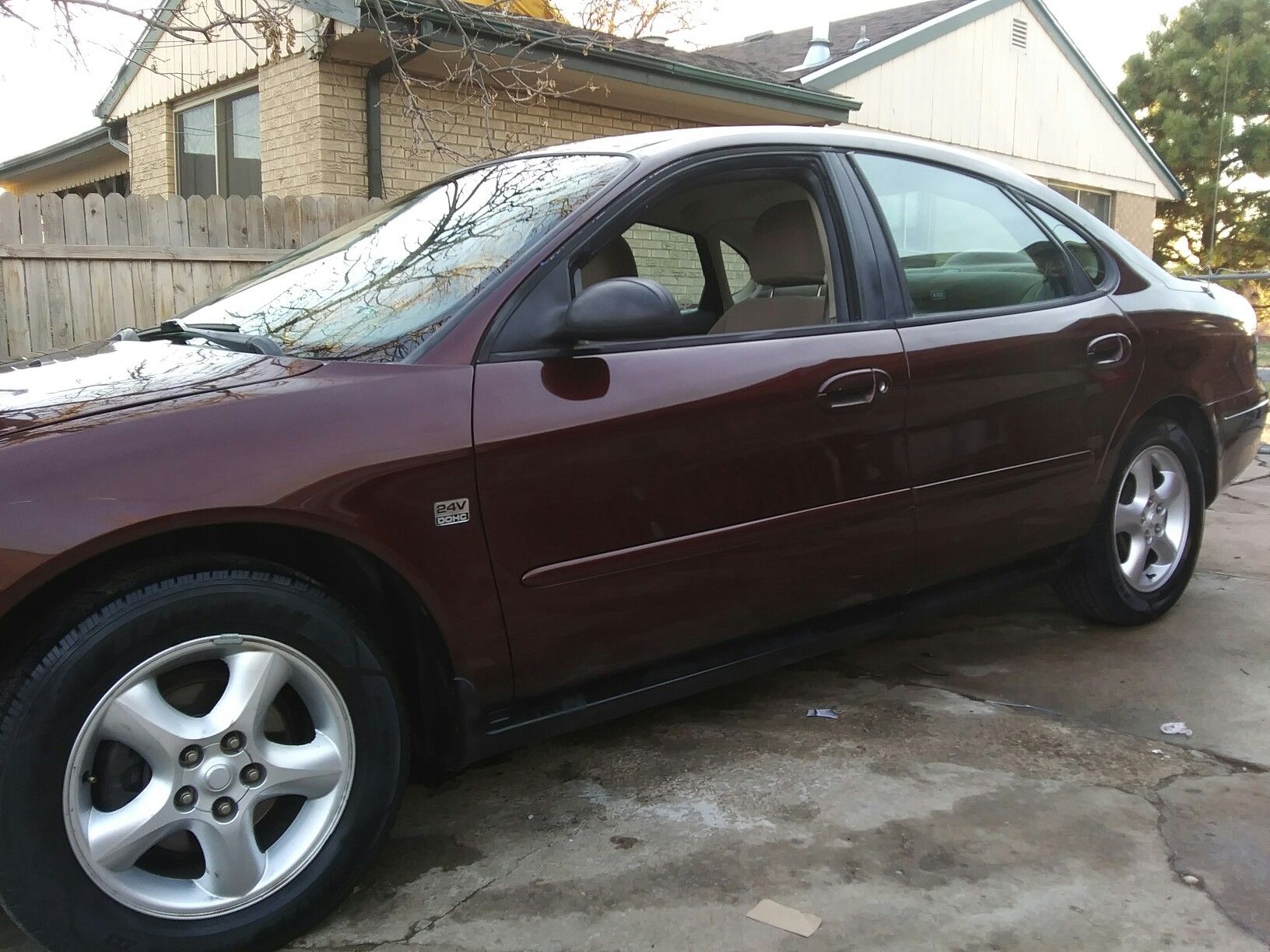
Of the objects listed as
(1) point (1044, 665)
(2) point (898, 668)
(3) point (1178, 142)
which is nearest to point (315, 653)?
(2) point (898, 668)

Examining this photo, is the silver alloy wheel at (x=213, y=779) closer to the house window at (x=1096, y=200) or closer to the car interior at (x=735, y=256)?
the car interior at (x=735, y=256)

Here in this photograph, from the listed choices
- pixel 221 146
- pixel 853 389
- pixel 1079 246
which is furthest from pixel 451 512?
pixel 221 146

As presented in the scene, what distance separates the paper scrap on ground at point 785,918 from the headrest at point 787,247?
5.54ft

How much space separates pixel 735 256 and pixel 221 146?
8.44 m

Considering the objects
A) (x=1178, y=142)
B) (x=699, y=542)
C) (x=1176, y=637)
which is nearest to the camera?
(x=699, y=542)

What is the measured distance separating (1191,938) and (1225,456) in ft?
8.08

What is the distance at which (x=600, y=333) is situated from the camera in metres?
2.37

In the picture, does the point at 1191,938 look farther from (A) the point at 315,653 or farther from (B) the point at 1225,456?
(B) the point at 1225,456

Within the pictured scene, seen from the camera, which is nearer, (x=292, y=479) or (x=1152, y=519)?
(x=292, y=479)

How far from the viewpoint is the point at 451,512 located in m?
2.22

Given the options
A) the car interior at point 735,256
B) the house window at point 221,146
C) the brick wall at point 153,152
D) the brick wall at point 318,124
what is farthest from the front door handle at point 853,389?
the brick wall at point 153,152

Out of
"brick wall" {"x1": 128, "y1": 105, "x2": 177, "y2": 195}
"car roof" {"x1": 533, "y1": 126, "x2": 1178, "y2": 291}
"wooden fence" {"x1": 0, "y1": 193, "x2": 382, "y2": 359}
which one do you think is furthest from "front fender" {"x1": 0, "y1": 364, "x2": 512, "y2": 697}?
"brick wall" {"x1": 128, "y1": 105, "x2": 177, "y2": 195}

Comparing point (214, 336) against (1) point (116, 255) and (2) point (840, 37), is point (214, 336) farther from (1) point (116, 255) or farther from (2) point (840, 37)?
(2) point (840, 37)

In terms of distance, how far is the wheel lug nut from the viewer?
6.59 ft
